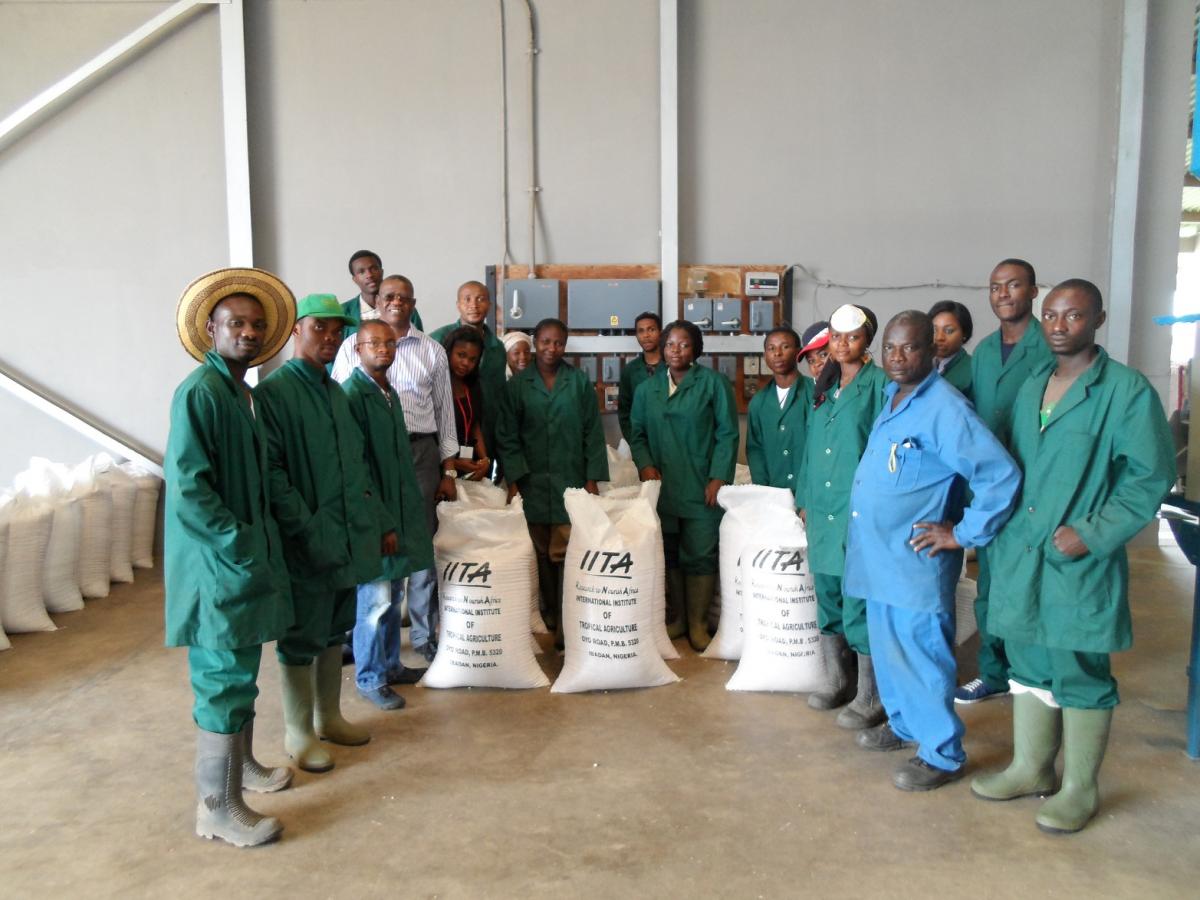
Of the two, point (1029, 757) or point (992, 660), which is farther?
point (992, 660)

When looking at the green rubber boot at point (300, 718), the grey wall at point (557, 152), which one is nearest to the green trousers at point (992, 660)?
the green rubber boot at point (300, 718)

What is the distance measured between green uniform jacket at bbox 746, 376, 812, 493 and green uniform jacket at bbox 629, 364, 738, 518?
3.8 inches

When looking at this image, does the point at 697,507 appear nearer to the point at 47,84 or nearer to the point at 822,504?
the point at 822,504

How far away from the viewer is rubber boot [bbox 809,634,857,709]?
3.06m

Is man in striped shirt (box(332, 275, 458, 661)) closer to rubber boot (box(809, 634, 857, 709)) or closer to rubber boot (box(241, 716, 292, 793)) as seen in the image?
rubber boot (box(241, 716, 292, 793))

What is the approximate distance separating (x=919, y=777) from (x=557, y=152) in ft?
13.9

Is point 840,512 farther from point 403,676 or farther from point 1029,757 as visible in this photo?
point 403,676

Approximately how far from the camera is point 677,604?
3865 millimetres

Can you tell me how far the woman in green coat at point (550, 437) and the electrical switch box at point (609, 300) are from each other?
1710 millimetres

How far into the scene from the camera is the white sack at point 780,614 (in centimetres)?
310

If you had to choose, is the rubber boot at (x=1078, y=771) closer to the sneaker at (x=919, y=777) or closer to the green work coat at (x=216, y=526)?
the sneaker at (x=919, y=777)

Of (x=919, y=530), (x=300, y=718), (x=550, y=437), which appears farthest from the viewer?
(x=550, y=437)

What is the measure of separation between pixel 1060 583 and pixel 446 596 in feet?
6.50

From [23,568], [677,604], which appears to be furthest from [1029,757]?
[23,568]
